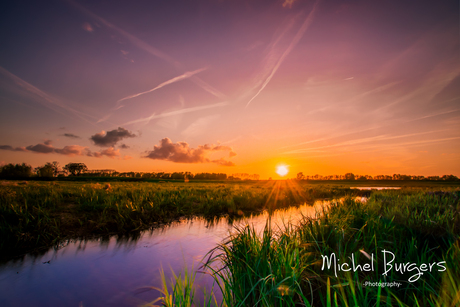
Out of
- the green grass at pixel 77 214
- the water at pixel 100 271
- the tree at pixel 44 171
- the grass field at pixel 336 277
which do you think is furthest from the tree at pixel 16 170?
the grass field at pixel 336 277

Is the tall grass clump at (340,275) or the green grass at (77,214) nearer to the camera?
the tall grass clump at (340,275)

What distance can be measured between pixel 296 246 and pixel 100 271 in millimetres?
5002

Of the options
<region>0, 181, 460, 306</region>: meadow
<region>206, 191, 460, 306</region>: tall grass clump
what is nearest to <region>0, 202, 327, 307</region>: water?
<region>0, 181, 460, 306</region>: meadow

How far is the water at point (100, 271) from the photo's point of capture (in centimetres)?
402

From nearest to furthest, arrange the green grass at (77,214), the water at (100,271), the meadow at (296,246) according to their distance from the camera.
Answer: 1. the meadow at (296,246)
2. the water at (100,271)
3. the green grass at (77,214)

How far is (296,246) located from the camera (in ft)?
13.5

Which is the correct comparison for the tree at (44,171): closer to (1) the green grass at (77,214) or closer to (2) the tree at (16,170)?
(2) the tree at (16,170)

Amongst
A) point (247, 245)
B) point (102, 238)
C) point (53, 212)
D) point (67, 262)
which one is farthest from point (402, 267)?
point (53, 212)

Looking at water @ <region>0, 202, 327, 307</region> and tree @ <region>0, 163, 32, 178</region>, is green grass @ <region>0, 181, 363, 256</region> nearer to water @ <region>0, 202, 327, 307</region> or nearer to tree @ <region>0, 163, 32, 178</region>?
water @ <region>0, 202, 327, 307</region>

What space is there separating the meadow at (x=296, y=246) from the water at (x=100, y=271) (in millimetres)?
602

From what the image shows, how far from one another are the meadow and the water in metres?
0.60

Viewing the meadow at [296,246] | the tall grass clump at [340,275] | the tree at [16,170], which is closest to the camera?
the tall grass clump at [340,275]

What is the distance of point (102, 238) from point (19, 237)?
7.27 feet

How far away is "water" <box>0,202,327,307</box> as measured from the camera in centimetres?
402
